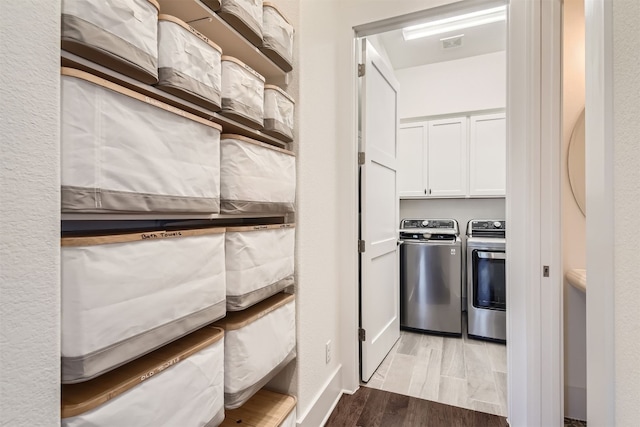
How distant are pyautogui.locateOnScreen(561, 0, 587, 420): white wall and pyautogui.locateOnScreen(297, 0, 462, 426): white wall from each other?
0.78 m

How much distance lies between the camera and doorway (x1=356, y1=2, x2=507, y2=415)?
261cm

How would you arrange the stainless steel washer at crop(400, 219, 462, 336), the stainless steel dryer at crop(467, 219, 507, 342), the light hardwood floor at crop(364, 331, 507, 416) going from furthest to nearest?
the stainless steel washer at crop(400, 219, 462, 336) < the stainless steel dryer at crop(467, 219, 507, 342) < the light hardwood floor at crop(364, 331, 507, 416)

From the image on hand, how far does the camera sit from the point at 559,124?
1487 mm

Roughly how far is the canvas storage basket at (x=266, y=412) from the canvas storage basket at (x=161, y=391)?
0.26m

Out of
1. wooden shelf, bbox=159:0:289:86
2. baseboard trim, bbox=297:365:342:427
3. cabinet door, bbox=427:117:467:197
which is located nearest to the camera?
wooden shelf, bbox=159:0:289:86

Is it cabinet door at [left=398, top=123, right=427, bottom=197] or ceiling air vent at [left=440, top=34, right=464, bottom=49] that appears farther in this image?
cabinet door at [left=398, top=123, right=427, bottom=197]

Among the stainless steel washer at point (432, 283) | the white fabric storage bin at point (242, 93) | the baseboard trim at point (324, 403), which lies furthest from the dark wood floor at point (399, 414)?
the white fabric storage bin at point (242, 93)

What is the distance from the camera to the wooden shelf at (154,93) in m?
0.65

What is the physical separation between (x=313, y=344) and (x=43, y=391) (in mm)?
1158

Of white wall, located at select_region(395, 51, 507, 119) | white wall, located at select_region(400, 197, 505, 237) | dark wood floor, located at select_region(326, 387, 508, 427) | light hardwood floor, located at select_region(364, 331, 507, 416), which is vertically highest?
white wall, located at select_region(395, 51, 507, 119)

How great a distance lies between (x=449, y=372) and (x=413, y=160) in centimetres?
220

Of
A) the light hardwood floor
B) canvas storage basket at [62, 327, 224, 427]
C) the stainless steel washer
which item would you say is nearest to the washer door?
the stainless steel washer

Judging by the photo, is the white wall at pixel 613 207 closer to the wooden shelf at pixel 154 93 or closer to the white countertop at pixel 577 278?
the white countertop at pixel 577 278

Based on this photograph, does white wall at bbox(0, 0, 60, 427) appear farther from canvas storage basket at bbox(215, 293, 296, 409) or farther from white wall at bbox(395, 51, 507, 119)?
white wall at bbox(395, 51, 507, 119)
